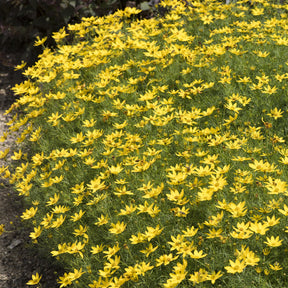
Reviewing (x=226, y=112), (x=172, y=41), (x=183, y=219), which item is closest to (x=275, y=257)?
(x=183, y=219)

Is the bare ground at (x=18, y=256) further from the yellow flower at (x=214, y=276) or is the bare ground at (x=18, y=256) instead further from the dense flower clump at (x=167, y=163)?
the yellow flower at (x=214, y=276)

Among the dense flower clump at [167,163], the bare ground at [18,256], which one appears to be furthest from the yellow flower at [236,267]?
the bare ground at [18,256]

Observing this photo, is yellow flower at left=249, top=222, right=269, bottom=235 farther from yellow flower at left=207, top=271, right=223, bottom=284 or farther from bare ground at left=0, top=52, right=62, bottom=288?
bare ground at left=0, top=52, right=62, bottom=288

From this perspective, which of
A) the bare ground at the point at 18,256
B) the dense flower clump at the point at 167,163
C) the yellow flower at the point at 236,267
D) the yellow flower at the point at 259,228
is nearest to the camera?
the yellow flower at the point at 236,267

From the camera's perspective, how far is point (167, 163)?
3.21 meters

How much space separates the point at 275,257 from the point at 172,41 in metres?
3.10

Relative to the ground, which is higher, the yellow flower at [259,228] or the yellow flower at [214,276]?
the yellow flower at [259,228]

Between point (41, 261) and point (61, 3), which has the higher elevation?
point (61, 3)

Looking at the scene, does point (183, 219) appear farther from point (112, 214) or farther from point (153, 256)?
point (112, 214)

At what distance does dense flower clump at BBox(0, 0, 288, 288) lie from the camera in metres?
2.46

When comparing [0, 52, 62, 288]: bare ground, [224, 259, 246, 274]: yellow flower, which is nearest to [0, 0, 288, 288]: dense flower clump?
[224, 259, 246, 274]: yellow flower

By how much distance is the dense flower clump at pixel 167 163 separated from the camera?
246cm

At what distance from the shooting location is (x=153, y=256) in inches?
104

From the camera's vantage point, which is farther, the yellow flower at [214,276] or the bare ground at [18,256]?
the bare ground at [18,256]
